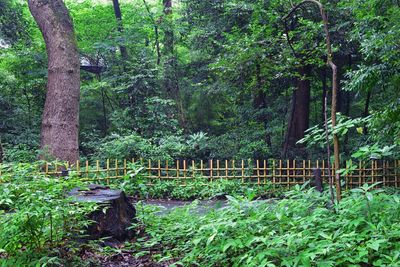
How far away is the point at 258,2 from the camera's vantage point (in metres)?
11.1

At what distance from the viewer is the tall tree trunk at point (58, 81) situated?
896cm

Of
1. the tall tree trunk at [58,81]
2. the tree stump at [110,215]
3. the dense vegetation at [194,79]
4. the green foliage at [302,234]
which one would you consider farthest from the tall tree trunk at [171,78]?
the green foliage at [302,234]

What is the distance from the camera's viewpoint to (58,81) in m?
9.03

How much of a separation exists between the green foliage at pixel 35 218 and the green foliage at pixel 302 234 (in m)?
1.12

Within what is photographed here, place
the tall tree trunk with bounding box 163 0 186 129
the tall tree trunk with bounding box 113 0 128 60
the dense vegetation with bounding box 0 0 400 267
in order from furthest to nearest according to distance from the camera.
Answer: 1. the tall tree trunk with bounding box 113 0 128 60
2. the tall tree trunk with bounding box 163 0 186 129
3. the dense vegetation with bounding box 0 0 400 267

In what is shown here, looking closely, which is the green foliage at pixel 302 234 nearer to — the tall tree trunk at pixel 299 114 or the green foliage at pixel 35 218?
the green foliage at pixel 35 218

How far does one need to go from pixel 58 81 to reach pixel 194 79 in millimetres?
5979

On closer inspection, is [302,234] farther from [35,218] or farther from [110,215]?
[110,215]

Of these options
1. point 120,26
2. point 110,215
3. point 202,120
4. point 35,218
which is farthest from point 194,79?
point 35,218

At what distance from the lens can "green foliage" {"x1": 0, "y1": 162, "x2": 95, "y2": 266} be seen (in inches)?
121

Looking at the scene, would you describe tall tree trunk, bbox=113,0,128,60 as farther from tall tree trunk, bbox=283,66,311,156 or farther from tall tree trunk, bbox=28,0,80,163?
tall tree trunk, bbox=283,66,311,156

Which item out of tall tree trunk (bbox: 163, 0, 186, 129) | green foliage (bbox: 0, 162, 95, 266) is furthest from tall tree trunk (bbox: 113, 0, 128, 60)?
green foliage (bbox: 0, 162, 95, 266)

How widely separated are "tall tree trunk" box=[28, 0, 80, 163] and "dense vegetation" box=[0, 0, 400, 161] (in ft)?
6.20

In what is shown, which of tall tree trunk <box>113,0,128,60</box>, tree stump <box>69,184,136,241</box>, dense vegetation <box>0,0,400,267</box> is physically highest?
tall tree trunk <box>113,0,128,60</box>
